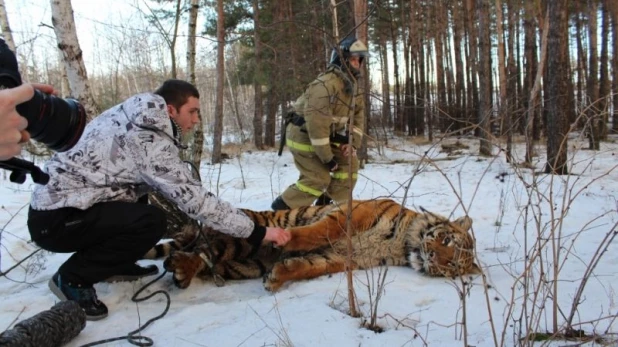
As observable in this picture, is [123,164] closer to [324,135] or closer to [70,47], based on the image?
[324,135]

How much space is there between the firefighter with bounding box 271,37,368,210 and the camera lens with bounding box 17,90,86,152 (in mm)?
2977

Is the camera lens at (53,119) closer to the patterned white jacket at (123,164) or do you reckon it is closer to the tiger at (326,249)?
the patterned white jacket at (123,164)

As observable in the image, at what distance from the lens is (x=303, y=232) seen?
342 centimetres

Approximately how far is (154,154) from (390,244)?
1986 mm

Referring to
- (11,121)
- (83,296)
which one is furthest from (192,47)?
(11,121)

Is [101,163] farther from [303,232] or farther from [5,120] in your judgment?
[5,120]

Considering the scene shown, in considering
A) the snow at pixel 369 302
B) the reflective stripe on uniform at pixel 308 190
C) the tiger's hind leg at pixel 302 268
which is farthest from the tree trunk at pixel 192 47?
the tiger's hind leg at pixel 302 268

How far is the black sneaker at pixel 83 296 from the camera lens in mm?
2607

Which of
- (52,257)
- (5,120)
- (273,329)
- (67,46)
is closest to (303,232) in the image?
(273,329)

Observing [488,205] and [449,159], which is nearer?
[488,205]

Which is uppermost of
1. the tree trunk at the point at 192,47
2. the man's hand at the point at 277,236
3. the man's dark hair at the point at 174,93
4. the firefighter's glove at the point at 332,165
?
the tree trunk at the point at 192,47

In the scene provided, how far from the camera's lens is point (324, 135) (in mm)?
4418

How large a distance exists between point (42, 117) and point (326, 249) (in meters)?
2.64

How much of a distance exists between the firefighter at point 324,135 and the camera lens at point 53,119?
9.77ft
